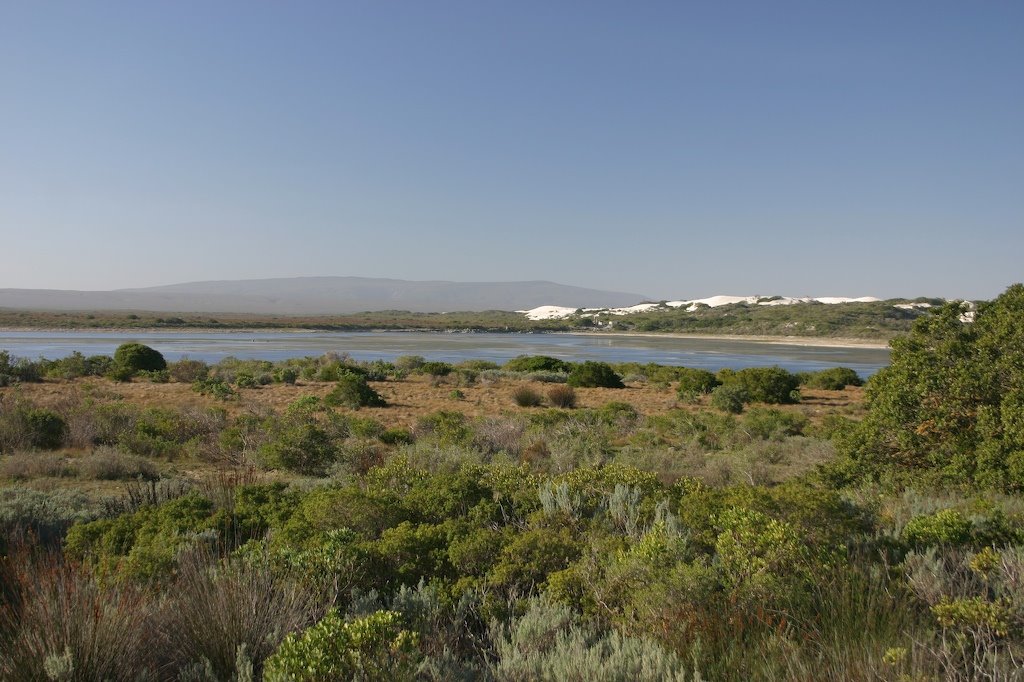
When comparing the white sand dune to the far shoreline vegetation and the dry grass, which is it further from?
the dry grass

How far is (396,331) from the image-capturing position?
87875 millimetres

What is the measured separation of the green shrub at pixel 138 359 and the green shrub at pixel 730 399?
2191cm

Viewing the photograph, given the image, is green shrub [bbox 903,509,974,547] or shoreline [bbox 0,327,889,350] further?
shoreline [bbox 0,327,889,350]

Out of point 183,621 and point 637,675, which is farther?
point 183,621

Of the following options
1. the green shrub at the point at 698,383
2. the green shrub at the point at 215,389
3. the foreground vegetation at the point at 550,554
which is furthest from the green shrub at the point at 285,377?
the green shrub at the point at 698,383

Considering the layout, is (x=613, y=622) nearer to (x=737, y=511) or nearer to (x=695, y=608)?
(x=695, y=608)

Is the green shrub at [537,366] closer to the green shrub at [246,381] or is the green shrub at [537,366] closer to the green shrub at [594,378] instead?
the green shrub at [594,378]

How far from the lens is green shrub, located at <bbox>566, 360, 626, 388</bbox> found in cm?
2492

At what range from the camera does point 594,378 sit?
2489 centimetres

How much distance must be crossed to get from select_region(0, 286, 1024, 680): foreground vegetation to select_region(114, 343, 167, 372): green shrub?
1582cm

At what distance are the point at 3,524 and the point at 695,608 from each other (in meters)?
6.11

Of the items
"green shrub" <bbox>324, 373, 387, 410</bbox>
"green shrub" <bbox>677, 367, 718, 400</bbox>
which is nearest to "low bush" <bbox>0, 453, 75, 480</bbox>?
"green shrub" <bbox>324, 373, 387, 410</bbox>

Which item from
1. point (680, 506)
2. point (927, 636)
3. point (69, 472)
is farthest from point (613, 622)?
point (69, 472)

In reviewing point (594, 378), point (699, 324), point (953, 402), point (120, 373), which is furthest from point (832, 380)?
point (699, 324)
